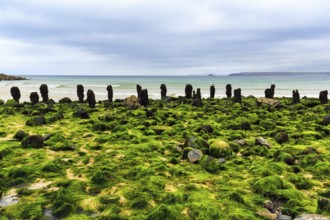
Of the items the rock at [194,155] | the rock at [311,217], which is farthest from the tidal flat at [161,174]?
the rock at [311,217]

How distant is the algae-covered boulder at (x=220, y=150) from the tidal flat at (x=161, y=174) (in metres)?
0.04

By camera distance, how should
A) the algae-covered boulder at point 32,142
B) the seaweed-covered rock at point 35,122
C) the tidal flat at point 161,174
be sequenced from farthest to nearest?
1. the seaweed-covered rock at point 35,122
2. the algae-covered boulder at point 32,142
3. the tidal flat at point 161,174

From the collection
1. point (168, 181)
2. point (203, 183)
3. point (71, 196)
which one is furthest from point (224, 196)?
point (71, 196)

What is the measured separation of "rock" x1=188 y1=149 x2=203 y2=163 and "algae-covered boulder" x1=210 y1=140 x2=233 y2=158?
617 millimetres

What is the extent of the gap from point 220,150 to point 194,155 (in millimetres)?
1146

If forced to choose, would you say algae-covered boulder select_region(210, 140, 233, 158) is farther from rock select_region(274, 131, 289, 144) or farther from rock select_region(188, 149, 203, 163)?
rock select_region(274, 131, 289, 144)

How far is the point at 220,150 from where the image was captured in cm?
1049

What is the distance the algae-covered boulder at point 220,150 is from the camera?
1042 cm

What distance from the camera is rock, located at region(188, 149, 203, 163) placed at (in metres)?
9.76

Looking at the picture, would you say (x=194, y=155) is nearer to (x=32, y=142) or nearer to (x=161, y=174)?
(x=161, y=174)

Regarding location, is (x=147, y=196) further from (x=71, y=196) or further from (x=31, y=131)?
(x=31, y=131)

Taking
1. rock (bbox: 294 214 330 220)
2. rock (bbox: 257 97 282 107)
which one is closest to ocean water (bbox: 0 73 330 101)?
rock (bbox: 257 97 282 107)

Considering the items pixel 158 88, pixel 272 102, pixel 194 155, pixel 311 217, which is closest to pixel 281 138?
pixel 194 155

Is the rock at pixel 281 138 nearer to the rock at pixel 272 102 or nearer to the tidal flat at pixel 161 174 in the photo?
the tidal flat at pixel 161 174
